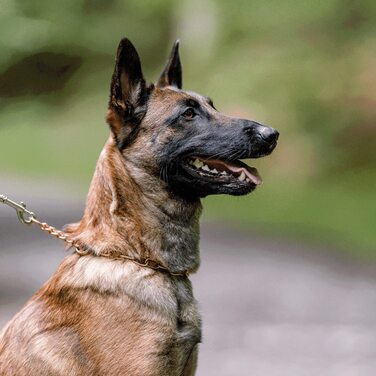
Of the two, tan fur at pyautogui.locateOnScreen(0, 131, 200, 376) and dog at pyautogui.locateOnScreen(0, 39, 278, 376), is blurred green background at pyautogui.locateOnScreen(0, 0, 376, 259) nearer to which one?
dog at pyautogui.locateOnScreen(0, 39, 278, 376)

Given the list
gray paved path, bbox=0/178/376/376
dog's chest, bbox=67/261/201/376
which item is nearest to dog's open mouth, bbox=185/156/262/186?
dog's chest, bbox=67/261/201/376

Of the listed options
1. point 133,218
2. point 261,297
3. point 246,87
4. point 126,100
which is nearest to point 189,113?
point 126,100

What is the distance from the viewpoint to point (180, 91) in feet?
13.2

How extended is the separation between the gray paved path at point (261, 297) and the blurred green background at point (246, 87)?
0.60 metres

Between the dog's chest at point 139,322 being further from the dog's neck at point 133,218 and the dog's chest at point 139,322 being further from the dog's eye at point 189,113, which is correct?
the dog's eye at point 189,113

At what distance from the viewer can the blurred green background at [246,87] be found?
11.0m

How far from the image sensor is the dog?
3.49 meters

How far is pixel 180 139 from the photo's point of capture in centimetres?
383

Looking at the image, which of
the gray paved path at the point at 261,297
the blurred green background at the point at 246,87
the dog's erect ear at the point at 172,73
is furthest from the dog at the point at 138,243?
the blurred green background at the point at 246,87

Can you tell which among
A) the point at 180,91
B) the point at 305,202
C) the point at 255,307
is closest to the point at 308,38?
the point at 305,202

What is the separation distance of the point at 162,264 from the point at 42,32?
27.1 feet

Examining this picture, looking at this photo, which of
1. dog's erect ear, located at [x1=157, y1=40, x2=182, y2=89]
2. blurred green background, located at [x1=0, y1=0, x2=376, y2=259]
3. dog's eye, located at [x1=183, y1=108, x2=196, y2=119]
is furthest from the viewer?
blurred green background, located at [x1=0, y1=0, x2=376, y2=259]

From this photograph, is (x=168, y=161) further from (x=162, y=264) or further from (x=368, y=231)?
(x=368, y=231)

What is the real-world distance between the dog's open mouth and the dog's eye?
0.21 meters
